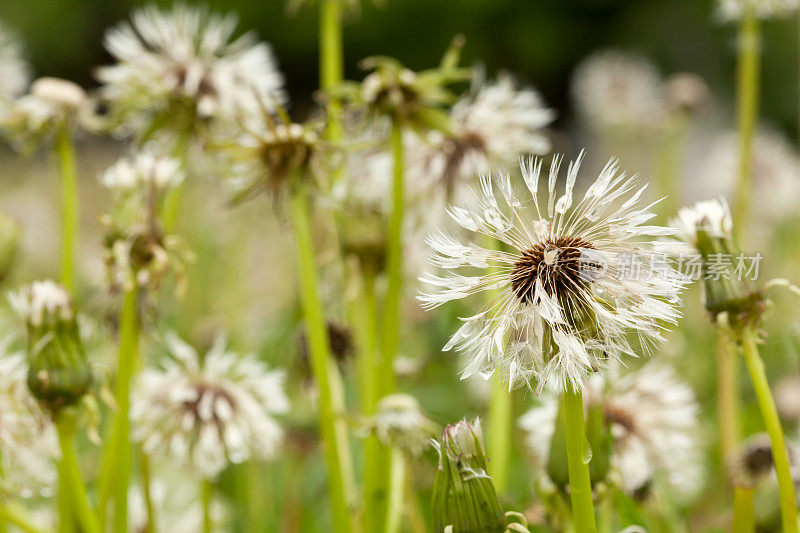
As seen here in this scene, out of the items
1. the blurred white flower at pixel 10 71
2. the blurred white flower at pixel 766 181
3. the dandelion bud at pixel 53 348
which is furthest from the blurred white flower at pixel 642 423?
the blurred white flower at pixel 766 181

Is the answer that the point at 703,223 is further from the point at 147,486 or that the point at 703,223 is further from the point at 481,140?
the point at 147,486

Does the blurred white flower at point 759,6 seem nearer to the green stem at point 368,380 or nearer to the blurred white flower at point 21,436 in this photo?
the green stem at point 368,380

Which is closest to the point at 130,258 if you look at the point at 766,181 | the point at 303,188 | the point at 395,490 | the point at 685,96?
the point at 303,188

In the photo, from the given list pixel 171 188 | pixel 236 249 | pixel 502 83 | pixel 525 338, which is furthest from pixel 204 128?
pixel 236 249

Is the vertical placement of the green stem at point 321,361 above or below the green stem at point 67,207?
below

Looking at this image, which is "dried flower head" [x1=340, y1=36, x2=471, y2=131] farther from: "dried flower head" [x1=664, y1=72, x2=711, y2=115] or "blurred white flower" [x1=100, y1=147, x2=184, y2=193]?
"dried flower head" [x1=664, y1=72, x2=711, y2=115]

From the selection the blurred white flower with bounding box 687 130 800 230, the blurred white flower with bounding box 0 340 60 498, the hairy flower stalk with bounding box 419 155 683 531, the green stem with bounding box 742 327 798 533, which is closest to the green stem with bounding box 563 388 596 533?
the hairy flower stalk with bounding box 419 155 683 531

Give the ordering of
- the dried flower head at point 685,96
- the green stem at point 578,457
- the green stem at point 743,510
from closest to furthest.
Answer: the green stem at point 578,457
the green stem at point 743,510
the dried flower head at point 685,96
